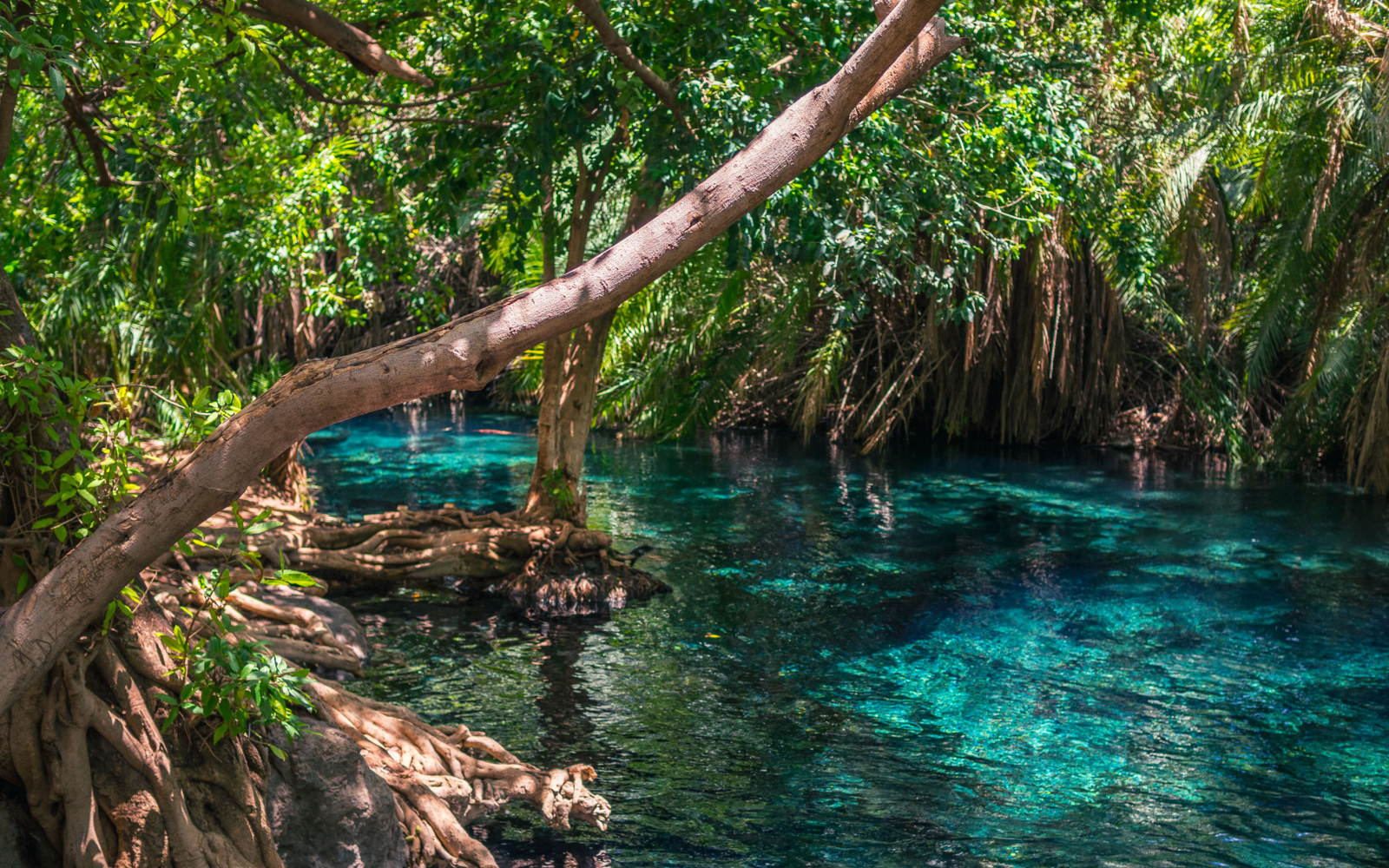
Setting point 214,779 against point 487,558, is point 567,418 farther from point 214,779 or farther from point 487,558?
point 214,779

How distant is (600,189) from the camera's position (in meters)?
10.2

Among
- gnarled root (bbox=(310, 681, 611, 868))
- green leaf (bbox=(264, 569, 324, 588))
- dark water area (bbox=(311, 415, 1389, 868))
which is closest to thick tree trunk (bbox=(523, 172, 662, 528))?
dark water area (bbox=(311, 415, 1389, 868))

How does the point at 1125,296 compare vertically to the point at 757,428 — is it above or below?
Answer: above

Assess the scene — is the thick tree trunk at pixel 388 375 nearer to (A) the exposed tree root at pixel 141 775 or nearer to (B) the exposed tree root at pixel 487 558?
→ (A) the exposed tree root at pixel 141 775

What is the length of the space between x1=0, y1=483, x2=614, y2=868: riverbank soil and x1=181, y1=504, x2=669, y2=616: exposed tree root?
3.60 meters

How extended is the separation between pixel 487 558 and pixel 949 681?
413cm

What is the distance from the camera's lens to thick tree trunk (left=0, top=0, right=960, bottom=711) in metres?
3.07

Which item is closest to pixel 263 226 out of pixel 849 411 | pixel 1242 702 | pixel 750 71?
pixel 750 71

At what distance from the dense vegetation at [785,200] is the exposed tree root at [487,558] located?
1877mm

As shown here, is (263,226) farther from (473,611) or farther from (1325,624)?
(1325,624)

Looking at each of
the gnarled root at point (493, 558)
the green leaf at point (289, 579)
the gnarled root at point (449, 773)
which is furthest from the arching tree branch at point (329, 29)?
the green leaf at point (289, 579)

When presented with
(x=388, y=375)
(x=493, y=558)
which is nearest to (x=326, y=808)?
(x=388, y=375)

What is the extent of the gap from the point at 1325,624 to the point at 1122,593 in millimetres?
1613

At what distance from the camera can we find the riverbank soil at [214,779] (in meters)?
3.57
